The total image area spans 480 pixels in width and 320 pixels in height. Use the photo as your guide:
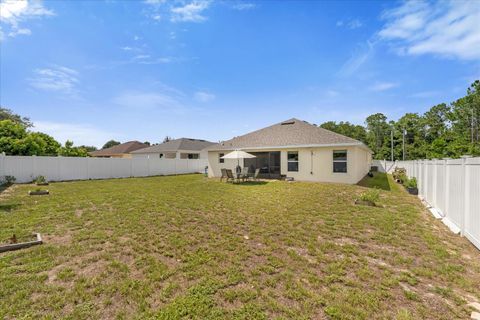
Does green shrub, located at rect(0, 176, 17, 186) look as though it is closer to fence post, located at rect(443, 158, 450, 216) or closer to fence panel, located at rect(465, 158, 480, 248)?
fence panel, located at rect(465, 158, 480, 248)

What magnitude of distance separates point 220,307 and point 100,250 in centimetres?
289

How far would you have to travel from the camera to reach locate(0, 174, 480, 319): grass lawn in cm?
250

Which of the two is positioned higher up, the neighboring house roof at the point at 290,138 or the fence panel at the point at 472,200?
the neighboring house roof at the point at 290,138

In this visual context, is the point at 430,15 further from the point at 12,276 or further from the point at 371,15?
the point at 12,276

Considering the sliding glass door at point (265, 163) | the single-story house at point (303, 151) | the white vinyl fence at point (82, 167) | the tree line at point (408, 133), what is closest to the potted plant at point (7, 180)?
the white vinyl fence at point (82, 167)

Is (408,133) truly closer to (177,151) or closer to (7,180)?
(177,151)

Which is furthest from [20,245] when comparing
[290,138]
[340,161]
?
[290,138]

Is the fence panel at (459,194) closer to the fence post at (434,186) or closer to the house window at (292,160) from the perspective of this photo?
the fence post at (434,186)

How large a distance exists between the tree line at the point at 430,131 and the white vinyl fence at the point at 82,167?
93.8ft

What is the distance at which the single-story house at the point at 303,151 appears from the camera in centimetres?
1379

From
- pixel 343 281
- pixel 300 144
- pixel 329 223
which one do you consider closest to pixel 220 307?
pixel 343 281

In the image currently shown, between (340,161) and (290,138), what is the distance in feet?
12.8

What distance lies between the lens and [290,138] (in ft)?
53.2

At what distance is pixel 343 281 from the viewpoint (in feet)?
9.96
